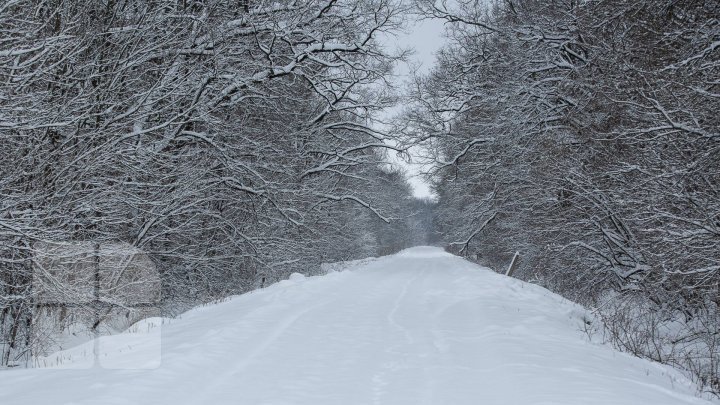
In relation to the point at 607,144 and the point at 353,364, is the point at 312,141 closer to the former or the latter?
the point at 607,144

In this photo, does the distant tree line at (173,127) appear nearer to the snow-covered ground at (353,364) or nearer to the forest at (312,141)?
the forest at (312,141)

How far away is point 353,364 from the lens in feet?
19.3

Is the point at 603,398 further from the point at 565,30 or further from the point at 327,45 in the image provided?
the point at 565,30

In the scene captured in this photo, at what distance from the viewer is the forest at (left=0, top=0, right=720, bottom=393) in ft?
25.4

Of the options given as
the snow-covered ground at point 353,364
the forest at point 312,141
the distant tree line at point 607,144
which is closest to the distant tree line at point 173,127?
the forest at point 312,141

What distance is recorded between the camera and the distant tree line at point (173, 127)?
25.2 ft

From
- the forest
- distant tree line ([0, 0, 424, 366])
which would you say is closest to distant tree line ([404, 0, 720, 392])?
the forest

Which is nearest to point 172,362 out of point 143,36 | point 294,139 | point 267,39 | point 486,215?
point 143,36

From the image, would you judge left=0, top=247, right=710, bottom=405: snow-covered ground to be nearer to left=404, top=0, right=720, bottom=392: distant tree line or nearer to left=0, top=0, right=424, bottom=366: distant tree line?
left=404, top=0, right=720, bottom=392: distant tree line

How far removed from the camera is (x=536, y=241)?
1564 centimetres

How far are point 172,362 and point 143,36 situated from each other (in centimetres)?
729

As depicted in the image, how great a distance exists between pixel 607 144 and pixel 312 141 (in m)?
10.9

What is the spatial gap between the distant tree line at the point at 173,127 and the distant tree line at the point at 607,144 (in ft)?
12.7

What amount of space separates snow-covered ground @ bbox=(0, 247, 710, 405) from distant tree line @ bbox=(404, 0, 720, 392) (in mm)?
1735
